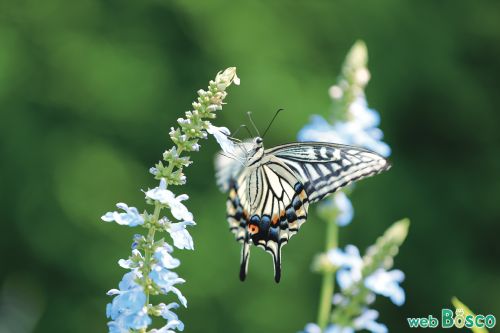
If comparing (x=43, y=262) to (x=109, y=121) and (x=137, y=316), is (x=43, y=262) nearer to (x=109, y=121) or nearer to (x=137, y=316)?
(x=109, y=121)

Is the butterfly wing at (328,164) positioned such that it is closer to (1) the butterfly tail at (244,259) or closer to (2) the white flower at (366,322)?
(1) the butterfly tail at (244,259)

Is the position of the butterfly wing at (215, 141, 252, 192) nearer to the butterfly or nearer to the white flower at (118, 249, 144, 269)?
the butterfly

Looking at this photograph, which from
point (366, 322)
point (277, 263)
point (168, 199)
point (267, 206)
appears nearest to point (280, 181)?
point (267, 206)

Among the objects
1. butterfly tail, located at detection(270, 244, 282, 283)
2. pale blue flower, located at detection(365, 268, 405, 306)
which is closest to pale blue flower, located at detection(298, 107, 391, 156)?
butterfly tail, located at detection(270, 244, 282, 283)

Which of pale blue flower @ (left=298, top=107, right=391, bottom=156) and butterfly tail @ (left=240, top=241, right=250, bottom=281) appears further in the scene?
pale blue flower @ (left=298, top=107, right=391, bottom=156)

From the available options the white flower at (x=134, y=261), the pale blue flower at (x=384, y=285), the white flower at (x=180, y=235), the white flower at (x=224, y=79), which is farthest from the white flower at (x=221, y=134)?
the pale blue flower at (x=384, y=285)

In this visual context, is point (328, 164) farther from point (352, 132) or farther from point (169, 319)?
point (169, 319)
